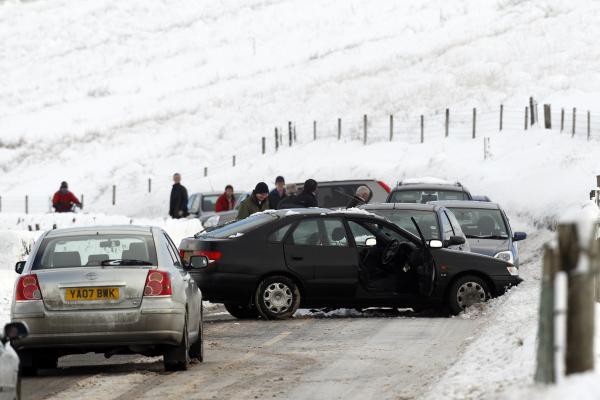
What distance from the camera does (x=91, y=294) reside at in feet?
39.9

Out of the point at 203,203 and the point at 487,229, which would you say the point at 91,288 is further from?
the point at 203,203

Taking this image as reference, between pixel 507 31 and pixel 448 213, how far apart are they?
2392 inches

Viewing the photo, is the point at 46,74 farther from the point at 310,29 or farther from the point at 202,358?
the point at 202,358

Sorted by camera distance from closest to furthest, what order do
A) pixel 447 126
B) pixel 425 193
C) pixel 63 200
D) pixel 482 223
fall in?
pixel 482 223, pixel 425 193, pixel 63 200, pixel 447 126

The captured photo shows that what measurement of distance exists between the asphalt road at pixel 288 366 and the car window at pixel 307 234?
135 centimetres

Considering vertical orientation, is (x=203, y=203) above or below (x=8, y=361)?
above

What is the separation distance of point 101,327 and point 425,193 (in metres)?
15.2

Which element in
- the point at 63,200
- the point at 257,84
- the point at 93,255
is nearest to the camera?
the point at 93,255

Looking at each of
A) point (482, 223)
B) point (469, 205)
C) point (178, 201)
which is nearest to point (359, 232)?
point (482, 223)

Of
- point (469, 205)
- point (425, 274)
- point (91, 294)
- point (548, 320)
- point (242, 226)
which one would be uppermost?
point (469, 205)

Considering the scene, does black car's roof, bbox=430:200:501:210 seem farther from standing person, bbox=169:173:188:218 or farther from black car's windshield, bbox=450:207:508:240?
standing person, bbox=169:173:188:218

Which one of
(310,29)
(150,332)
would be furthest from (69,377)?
(310,29)

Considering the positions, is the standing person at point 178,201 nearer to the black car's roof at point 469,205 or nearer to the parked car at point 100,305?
the black car's roof at point 469,205

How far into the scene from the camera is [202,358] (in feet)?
44.4
